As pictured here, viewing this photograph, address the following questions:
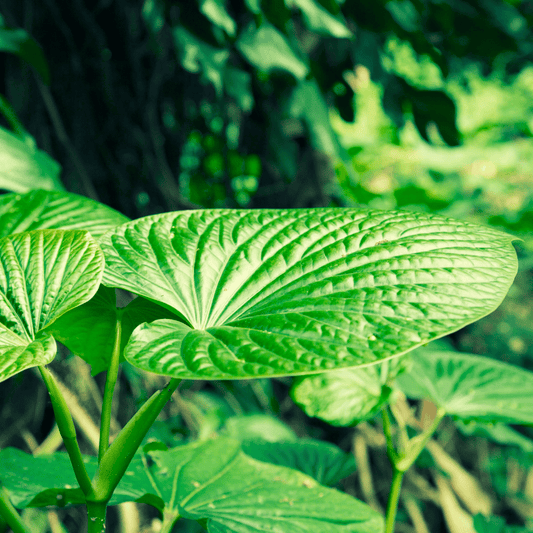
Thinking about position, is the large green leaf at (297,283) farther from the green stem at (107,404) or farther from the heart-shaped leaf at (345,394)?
the heart-shaped leaf at (345,394)

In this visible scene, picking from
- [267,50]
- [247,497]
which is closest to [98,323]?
[247,497]

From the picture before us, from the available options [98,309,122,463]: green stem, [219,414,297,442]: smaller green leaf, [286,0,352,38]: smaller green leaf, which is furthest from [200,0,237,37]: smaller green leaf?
[219,414,297,442]: smaller green leaf

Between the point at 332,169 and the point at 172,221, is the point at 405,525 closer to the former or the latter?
the point at 332,169

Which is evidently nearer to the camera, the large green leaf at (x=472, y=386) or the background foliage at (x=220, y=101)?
the large green leaf at (x=472, y=386)

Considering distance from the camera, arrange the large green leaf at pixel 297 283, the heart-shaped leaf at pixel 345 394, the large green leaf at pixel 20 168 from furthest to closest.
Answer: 1. the large green leaf at pixel 20 168
2. the heart-shaped leaf at pixel 345 394
3. the large green leaf at pixel 297 283

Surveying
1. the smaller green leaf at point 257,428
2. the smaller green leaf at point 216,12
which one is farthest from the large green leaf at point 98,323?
the smaller green leaf at point 257,428

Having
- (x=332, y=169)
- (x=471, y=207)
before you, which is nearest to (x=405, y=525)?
(x=332, y=169)

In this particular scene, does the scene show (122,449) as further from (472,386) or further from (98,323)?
(472,386)
